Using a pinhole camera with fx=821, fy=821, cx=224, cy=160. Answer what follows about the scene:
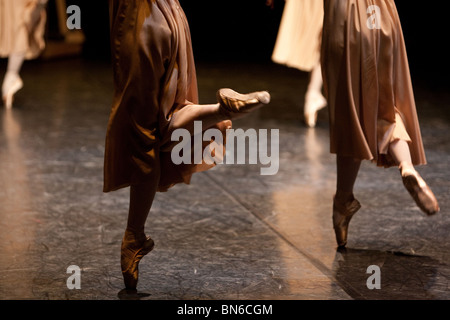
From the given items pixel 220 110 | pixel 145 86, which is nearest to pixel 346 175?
pixel 220 110

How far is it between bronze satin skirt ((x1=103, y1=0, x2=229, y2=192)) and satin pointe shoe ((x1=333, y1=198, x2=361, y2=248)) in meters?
0.68

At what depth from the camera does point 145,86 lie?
249 cm

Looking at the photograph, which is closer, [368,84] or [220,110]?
[220,110]

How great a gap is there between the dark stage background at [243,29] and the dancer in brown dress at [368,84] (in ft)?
18.2

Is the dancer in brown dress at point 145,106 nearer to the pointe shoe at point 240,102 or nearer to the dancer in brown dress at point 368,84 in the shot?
the pointe shoe at point 240,102

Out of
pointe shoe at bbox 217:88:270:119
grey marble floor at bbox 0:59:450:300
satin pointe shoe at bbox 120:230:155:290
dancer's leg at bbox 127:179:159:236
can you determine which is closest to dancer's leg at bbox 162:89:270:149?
pointe shoe at bbox 217:88:270:119

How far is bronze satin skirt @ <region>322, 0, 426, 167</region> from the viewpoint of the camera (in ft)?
9.43

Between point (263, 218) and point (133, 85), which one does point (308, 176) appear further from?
point (133, 85)

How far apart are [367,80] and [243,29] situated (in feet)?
23.0

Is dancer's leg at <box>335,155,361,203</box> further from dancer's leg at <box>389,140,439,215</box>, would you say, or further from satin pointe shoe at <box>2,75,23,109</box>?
satin pointe shoe at <box>2,75,23,109</box>

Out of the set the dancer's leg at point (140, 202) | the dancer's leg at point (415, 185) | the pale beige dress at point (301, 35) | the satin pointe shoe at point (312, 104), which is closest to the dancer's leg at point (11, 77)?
the pale beige dress at point (301, 35)

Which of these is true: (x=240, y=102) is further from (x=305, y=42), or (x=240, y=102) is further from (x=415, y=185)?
(x=305, y=42)

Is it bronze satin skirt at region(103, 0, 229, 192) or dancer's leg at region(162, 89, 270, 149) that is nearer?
dancer's leg at region(162, 89, 270, 149)

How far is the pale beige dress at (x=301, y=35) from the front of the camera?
209 inches
